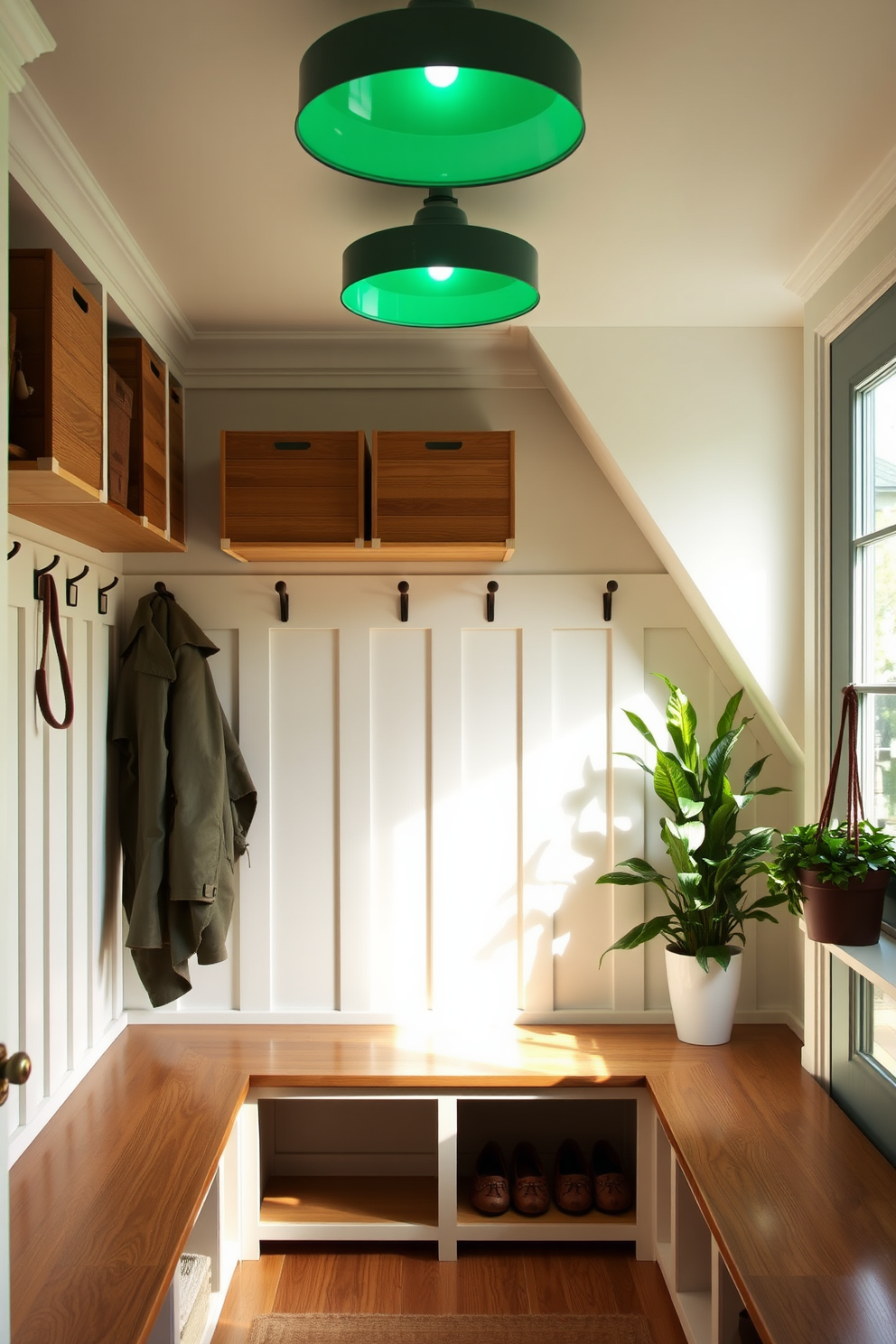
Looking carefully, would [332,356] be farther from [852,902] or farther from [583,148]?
[852,902]

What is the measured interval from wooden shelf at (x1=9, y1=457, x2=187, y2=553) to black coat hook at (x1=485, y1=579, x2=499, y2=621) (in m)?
0.88

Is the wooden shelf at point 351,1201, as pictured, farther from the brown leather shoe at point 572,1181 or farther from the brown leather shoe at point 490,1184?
the brown leather shoe at point 572,1181

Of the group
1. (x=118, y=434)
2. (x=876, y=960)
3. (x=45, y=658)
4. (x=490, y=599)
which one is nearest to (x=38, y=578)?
(x=45, y=658)

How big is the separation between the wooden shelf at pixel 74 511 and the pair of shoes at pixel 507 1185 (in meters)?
1.91

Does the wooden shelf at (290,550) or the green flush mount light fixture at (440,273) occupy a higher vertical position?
the green flush mount light fixture at (440,273)

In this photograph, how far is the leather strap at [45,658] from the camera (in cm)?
218

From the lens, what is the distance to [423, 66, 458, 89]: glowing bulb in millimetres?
1398

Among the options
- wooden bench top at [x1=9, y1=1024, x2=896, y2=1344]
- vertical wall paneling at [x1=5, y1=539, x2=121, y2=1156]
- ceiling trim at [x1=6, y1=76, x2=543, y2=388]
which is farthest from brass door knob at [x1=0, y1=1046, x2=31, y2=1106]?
ceiling trim at [x1=6, y1=76, x2=543, y2=388]

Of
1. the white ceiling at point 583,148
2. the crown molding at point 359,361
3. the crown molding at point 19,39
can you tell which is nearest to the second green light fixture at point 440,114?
the white ceiling at point 583,148

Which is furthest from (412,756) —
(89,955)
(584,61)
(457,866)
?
(584,61)

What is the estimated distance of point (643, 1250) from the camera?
2641 mm

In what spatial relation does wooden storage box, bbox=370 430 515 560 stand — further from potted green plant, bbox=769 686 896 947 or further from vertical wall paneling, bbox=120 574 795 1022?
potted green plant, bbox=769 686 896 947

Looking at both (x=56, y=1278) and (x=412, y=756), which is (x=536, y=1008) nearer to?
(x=412, y=756)

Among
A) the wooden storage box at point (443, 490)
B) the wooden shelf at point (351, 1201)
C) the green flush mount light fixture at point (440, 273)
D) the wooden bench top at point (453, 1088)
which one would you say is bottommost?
the wooden shelf at point (351, 1201)
